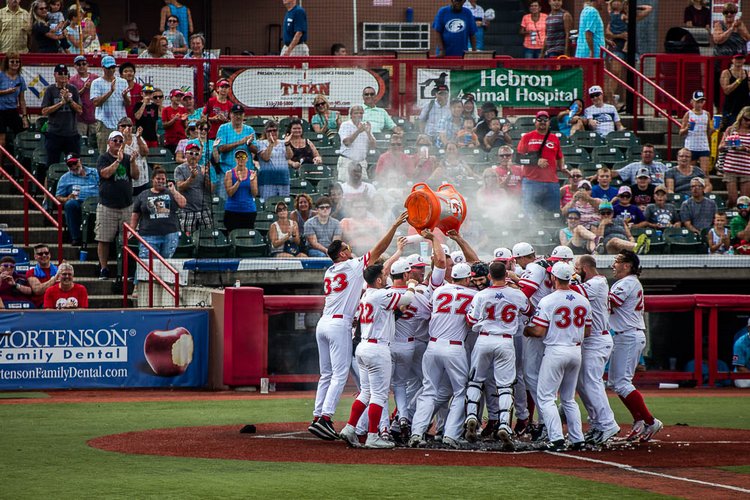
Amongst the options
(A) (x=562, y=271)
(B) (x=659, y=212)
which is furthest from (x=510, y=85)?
(A) (x=562, y=271)

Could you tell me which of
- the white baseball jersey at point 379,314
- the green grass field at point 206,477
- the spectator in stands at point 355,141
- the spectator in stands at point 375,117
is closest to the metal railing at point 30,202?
the spectator in stands at point 355,141

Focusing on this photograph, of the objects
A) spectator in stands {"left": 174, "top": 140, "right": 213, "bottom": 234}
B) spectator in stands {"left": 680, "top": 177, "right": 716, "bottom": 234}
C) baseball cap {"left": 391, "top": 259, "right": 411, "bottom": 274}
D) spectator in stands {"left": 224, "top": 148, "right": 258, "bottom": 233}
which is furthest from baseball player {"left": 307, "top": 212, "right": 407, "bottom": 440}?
spectator in stands {"left": 680, "top": 177, "right": 716, "bottom": 234}

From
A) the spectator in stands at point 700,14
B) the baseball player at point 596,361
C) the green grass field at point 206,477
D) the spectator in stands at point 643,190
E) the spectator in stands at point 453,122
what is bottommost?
the green grass field at point 206,477

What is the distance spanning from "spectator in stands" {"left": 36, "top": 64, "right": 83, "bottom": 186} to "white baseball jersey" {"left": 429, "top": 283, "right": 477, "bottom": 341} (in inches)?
406

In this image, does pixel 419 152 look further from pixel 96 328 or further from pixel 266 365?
pixel 96 328

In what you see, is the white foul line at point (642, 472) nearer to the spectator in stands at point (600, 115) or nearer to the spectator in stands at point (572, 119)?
the spectator in stands at point (572, 119)

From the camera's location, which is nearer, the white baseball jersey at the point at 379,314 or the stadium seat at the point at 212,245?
the white baseball jersey at the point at 379,314

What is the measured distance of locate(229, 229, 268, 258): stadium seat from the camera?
17.3 meters

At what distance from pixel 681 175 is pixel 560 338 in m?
9.98

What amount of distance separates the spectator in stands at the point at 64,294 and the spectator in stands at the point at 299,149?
4.50 metres

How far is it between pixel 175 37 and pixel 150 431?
12.5m

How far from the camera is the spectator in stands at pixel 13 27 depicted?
20.7m

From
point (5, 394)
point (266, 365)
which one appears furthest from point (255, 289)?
point (5, 394)

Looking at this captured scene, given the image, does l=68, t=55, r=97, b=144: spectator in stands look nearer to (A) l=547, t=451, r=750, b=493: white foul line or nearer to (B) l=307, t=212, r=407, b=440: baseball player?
(B) l=307, t=212, r=407, b=440: baseball player
